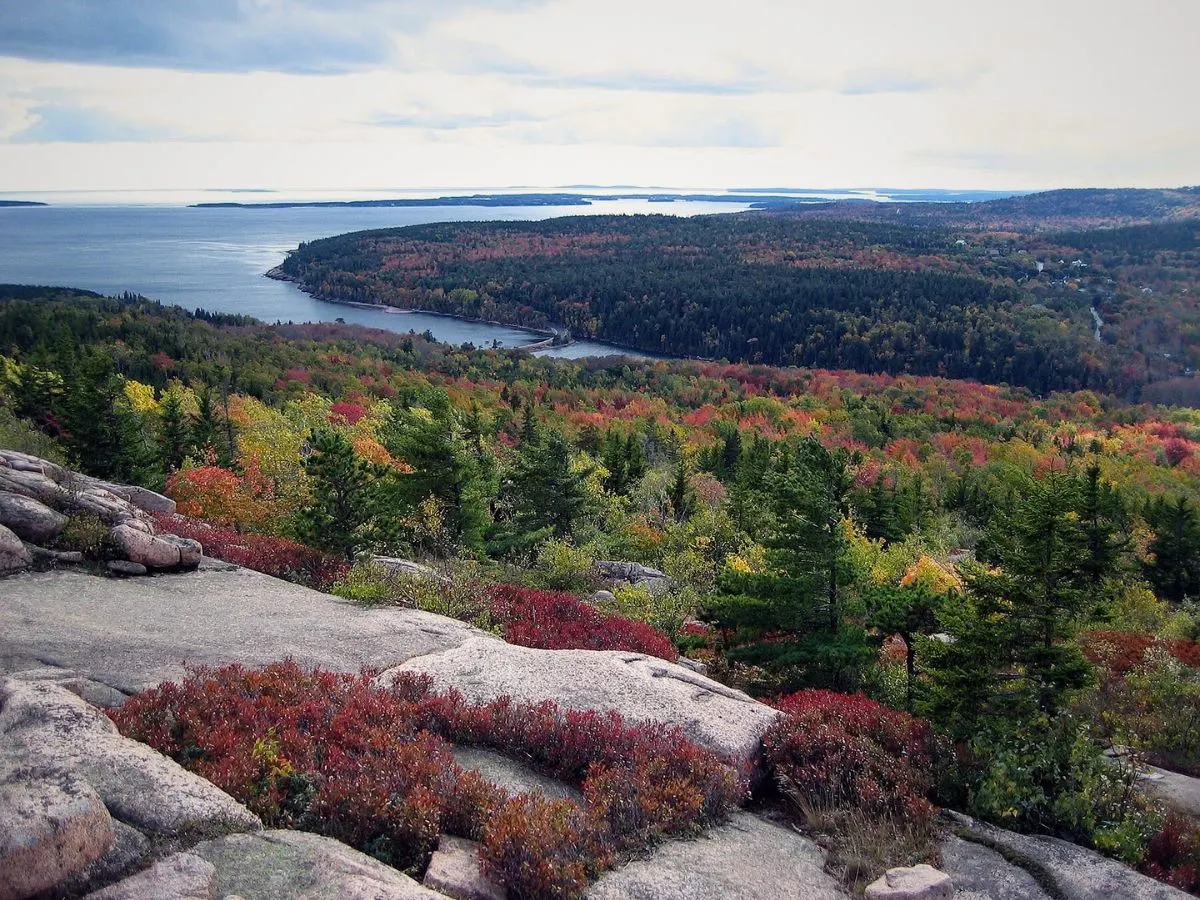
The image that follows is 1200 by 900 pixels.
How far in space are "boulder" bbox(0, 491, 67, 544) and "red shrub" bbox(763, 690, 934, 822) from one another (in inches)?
531

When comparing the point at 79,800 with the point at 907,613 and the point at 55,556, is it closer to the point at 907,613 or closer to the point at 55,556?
the point at 55,556

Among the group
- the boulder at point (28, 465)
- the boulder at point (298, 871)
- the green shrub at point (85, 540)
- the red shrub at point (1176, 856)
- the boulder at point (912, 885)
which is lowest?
the red shrub at point (1176, 856)

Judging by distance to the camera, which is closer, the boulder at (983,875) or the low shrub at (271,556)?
the boulder at (983,875)

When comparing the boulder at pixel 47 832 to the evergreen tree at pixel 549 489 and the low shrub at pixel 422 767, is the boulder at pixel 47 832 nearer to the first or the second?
the low shrub at pixel 422 767

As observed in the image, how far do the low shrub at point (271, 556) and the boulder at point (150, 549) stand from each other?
4.25 ft

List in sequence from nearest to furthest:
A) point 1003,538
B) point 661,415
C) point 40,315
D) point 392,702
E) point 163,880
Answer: point 163,880 < point 392,702 < point 1003,538 < point 40,315 < point 661,415

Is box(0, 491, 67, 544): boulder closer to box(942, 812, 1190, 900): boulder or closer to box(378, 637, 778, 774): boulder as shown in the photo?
box(378, 637, 778, 774): boulder

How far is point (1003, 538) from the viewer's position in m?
16.4

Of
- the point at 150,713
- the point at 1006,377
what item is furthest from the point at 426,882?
the point at 1006,377

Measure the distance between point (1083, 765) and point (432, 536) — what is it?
20.3 metres

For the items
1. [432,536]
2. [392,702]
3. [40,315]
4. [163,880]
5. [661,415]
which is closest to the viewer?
[163,880]

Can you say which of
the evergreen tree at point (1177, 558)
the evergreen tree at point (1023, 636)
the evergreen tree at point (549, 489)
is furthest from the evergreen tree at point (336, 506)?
the evergreen tree at point (1177, 558)

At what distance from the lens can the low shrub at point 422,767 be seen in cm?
816

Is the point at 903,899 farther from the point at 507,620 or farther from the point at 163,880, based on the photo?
the point at 507,620
